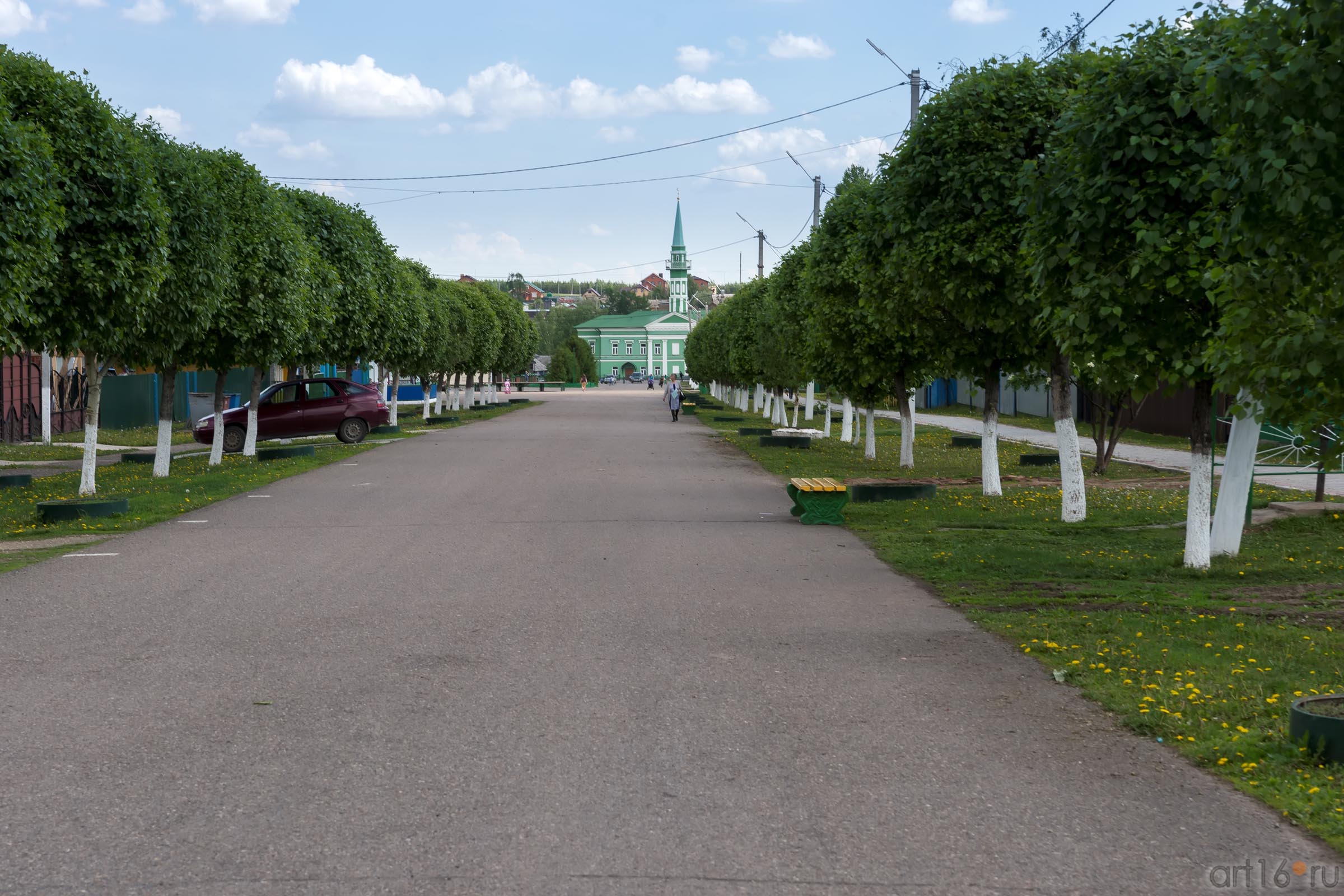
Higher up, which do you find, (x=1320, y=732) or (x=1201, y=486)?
(x=1201, y=486)

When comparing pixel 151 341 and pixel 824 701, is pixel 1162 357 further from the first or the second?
pixel 151 341

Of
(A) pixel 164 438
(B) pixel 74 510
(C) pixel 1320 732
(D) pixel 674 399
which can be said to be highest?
(D) pixel 674 399

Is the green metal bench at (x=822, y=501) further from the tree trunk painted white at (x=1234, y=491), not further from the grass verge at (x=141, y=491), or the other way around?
the grass verge at (x=141, y=491)

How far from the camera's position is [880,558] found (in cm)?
1188

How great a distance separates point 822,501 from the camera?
47.4 ft

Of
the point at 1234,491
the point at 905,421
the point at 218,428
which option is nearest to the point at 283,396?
the point at 218,428

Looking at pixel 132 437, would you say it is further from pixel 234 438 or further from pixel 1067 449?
pixel 1067 449

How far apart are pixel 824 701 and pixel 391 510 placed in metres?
9.85

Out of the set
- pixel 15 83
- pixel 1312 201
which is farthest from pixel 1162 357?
pixel 15 83

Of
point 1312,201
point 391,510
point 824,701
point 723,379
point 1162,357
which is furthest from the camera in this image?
point 723,379

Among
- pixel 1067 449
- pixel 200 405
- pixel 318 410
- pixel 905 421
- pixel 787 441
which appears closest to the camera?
pixel 1067 449

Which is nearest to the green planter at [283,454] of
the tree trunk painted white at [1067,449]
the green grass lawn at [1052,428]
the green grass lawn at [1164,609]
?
the green grass lawn at [1164,609]

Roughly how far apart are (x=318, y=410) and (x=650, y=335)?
14048 centimetres

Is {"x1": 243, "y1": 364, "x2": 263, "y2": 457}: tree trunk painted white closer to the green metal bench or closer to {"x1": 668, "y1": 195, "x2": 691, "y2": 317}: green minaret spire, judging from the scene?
the green metal bench
